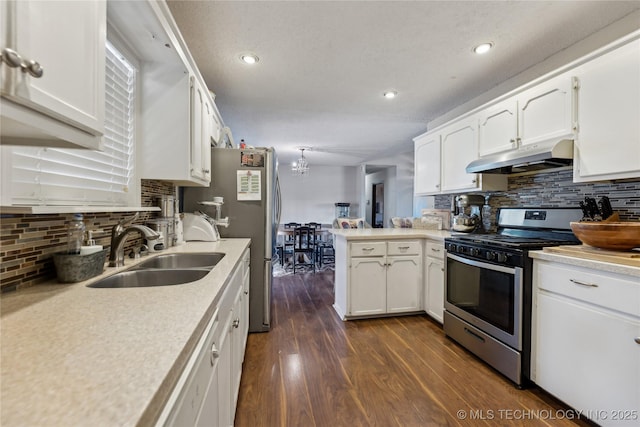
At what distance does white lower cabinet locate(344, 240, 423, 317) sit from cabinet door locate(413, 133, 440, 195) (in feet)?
2.67

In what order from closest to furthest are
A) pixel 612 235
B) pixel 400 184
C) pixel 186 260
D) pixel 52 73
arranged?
pixel 52 73 < pixel 612 235 < pixel 186 260 < pixel 400 184

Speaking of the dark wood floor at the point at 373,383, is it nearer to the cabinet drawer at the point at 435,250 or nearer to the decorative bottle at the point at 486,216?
the cabinet drawer at the point at 435,250

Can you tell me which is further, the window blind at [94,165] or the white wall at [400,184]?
the white wall at [400,184]

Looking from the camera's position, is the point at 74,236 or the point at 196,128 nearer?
the point at 74,236

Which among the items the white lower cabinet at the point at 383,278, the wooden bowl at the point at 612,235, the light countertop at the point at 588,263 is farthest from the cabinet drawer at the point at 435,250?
the wooden bowl at the point at 612,235

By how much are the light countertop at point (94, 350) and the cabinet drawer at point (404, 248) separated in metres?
2.16

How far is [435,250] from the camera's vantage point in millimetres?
2730

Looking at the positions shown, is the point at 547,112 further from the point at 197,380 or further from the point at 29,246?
the point at 29,246

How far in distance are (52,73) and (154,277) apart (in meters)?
0.99

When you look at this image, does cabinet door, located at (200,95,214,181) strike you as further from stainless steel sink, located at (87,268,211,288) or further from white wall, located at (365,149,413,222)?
white wall, located at (365,149,413,222)

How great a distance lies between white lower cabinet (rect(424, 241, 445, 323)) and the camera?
2.62m

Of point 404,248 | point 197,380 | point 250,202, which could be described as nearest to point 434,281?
point 404,248

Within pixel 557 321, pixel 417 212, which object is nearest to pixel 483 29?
pixel 557 321

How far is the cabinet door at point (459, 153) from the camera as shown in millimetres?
2678
